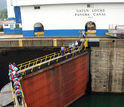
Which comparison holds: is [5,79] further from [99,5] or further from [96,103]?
[99,5]

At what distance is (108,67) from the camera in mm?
15641

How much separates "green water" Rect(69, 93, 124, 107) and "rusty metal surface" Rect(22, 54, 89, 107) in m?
0.70

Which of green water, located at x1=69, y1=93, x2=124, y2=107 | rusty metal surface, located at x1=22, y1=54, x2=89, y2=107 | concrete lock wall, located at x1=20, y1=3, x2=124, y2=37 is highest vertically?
concrete lock wall, located at x1=20, y1=3, x2=124, y2=37

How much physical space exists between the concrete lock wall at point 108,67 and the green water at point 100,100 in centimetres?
65

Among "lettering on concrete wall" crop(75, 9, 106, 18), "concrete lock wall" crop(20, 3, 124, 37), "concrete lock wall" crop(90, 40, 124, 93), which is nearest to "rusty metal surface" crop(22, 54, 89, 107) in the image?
"concrete lock wall" crop(90, 40, 124, 93)

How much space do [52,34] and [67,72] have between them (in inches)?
288

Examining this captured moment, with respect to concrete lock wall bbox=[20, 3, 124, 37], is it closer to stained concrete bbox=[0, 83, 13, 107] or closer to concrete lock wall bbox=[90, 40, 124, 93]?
concrete lock wall bbox=[90, 40, 124, 93]

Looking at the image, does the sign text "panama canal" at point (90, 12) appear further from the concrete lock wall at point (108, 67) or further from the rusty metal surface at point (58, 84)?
the rusty metal surface at point (58, 84)

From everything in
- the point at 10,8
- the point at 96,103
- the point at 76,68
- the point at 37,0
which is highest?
the point at 10,8

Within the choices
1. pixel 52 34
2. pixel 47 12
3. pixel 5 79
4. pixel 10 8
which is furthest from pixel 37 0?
pixel 10 8

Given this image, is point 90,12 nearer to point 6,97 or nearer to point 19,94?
point 19,94

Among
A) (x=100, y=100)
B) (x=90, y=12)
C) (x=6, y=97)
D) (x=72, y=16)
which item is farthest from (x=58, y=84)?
(x=90, y=12)

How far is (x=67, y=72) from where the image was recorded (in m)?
13.4

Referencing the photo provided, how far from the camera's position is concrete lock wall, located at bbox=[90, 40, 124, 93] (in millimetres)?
15117
